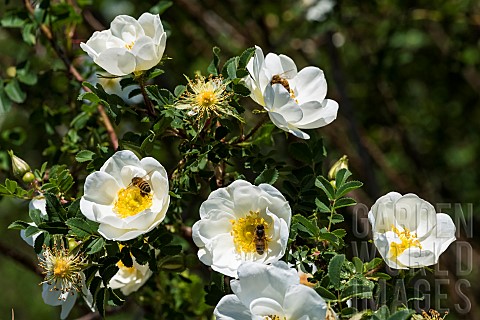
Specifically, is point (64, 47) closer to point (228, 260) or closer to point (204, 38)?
Result: point (228, 260)

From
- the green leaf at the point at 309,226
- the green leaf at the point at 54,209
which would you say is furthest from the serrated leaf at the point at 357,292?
the green leaf at the point at 54,209

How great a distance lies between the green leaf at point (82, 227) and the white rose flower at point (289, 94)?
0.41 meters

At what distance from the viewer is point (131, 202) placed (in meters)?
1.40

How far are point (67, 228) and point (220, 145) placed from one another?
1.15ft

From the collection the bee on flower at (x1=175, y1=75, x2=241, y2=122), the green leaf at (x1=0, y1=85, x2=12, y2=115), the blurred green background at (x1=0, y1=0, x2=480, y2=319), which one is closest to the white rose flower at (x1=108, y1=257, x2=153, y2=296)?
the bee on flower at (x1=175, y1=75, x2=241, y2=122)

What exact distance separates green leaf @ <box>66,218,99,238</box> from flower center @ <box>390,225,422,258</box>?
0.58m

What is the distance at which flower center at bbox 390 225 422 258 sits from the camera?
1.32 metres

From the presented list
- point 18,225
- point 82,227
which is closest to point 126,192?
point 82,227

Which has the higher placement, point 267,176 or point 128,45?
point 128,45

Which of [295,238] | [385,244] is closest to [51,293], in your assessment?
[295,238]

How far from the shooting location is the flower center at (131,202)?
138 cm

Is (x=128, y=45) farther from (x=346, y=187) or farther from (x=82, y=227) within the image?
(x=346, y=187)

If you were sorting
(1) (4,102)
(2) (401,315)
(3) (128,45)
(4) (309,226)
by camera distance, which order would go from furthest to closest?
(1) (4,102)
(3) (128,45)
(4) (309,226)
(2) (401,315)

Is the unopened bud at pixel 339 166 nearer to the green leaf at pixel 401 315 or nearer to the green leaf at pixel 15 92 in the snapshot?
the green leaf at pixel 401 315
